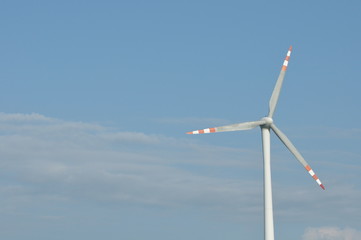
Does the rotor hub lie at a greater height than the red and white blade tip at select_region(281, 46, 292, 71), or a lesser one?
lesser

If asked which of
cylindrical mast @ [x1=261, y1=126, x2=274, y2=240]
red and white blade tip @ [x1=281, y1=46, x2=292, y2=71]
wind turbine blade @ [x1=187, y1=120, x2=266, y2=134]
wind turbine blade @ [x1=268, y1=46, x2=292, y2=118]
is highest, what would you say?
red and white blade tip @ [x1=281, y1=46, x2=292, y2=71]

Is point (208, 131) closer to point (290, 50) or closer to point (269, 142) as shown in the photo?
point (269, 142)

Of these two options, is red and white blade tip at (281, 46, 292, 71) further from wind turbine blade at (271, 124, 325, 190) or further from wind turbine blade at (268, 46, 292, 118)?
wind turbine blade at (271, 124, 325, 190)

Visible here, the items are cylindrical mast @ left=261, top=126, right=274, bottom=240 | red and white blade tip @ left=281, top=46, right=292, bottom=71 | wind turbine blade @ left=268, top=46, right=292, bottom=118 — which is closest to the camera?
cylindrical mast @ left=261, top=126, right=274, bottom=240

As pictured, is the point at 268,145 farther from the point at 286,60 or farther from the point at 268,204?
the point at 286,60

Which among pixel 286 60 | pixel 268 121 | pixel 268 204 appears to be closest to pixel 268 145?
pixel 268 121

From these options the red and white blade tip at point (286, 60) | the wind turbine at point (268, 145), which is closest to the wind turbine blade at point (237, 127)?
the wind turbine at point (268, 145)

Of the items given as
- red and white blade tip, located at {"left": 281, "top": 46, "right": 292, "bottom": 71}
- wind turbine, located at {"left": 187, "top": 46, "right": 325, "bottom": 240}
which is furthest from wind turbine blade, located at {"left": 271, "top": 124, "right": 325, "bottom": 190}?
red and white blade tip, located at {"left": 281, "top": 46, "right": 292, "bottom": 71}

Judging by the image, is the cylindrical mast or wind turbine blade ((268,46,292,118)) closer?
the cylindrical mast

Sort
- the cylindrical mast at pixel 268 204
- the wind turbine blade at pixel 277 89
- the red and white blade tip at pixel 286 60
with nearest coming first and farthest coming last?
1. the cylindrical mast at pixel 268 204
2. the wind turbine blade at pixel 277 89
3. the red and white blade tip at pixel 286 60

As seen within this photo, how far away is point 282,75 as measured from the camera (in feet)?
329

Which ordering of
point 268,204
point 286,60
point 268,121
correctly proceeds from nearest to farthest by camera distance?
point 268,204
point 268,121
point 286,60

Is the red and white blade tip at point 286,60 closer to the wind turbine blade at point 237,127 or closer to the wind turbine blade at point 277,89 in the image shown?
the wind turbine blade at point 277,89

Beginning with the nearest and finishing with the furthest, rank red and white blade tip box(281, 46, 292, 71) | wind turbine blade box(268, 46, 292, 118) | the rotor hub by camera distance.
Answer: the rotor hub, wind turbine blade box(268, 46, 292, 118), red and white blade tip box(281, 46, 292, 71)
